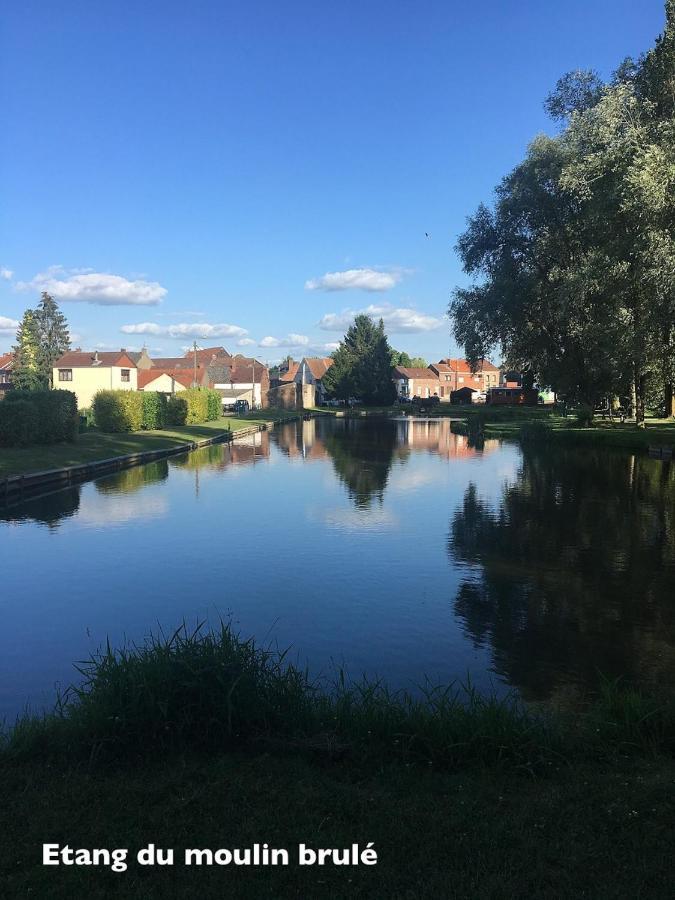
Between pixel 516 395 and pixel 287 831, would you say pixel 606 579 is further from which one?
pixel 516 395

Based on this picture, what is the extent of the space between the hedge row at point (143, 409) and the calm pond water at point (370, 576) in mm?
20554

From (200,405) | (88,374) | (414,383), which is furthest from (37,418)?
(414,383)

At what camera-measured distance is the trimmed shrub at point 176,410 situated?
178 feet

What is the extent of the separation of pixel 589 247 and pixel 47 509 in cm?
2793

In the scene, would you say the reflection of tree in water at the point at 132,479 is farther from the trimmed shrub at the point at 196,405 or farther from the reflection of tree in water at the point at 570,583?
the trimmed shrub at the point at 196,405

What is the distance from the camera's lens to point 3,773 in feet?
15.8

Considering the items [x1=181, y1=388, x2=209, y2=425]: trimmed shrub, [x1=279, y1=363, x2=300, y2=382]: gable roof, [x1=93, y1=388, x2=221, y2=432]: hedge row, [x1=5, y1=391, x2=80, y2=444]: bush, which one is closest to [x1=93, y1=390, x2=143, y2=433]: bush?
[x1=93, y1=388, x2=221, y2=432]: hedge row

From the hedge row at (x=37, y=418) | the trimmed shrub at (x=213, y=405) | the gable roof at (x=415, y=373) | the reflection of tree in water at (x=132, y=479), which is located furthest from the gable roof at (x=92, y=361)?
the gable roof at (x=415, y=373)

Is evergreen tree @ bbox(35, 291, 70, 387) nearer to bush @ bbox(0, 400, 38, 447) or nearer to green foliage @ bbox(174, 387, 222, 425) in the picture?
green foliage @ bbox(174, 387, 222, 425)

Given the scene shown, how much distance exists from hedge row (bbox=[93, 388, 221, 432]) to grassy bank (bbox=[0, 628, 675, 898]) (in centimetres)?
4031

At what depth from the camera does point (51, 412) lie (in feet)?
108

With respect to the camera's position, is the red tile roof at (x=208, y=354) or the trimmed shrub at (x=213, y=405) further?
the red tile roof at (x=208, y=354)

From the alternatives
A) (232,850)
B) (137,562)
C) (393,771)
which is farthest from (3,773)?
(137,562)

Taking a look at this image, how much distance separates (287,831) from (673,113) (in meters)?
27.2
